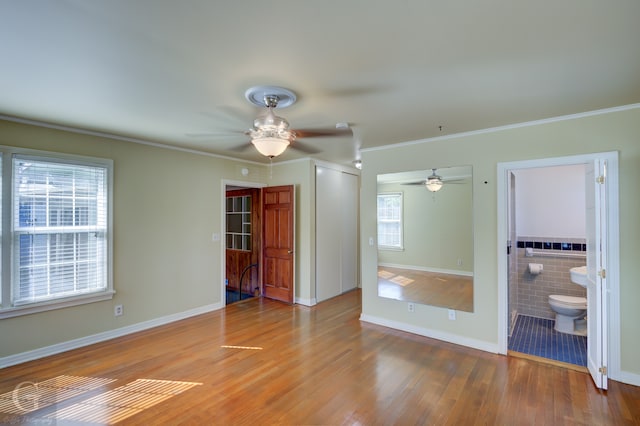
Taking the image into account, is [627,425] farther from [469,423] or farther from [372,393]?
[372,393]

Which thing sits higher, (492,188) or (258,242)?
(492,188)

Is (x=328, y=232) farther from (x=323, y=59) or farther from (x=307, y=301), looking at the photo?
(x=323, y=59)

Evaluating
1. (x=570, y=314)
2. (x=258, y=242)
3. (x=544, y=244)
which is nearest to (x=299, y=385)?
(x=258, y=242)

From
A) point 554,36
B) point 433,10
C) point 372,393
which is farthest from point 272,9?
point 372,393

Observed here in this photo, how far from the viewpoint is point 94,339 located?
3.64 meters

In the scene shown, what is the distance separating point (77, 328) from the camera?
351 cm

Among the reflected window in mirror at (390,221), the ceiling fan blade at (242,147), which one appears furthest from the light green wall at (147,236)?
the reflected window in mirror at (390,221)

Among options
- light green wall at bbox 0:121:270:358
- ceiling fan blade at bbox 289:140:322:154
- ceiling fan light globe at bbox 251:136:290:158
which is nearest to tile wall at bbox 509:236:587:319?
ceiling fan blade at bbox 289:140:322:154

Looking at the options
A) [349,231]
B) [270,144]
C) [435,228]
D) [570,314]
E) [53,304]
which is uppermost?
[270,144]

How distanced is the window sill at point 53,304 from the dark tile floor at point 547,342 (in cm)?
490

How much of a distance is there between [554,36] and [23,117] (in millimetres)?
4532

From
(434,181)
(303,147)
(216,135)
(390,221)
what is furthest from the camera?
(303,147)

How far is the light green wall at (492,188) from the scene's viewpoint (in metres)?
2.72

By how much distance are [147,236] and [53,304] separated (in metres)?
1.21
